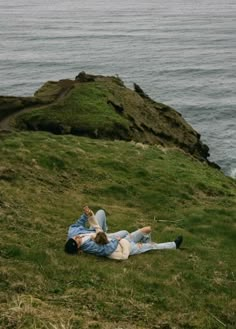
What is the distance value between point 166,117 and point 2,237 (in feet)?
98.3

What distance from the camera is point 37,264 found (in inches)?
564

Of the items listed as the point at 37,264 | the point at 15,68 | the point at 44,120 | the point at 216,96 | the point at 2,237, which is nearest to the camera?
the point at 37,264

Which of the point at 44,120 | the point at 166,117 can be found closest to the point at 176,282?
the point at 44,120

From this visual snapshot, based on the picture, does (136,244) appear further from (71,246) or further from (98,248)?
(71,246)

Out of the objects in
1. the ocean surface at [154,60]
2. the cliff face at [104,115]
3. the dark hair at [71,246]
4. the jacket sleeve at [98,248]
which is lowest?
the ocean surface at [154,60]

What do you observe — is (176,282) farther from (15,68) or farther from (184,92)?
(15,68)

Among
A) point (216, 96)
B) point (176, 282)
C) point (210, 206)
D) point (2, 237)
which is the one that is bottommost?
point (216, 96)

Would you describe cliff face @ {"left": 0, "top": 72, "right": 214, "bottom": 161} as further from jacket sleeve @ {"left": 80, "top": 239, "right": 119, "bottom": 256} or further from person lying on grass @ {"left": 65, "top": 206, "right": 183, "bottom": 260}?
jacket sleeve @ {"left": 80, "top": 239, "right": 119, "bottom": 256}

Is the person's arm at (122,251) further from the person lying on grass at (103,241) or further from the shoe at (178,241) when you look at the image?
the shoe at (178,241)

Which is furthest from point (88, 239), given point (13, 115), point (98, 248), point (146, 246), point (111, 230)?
point (13, 115)

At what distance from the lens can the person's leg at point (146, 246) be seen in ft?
54.2

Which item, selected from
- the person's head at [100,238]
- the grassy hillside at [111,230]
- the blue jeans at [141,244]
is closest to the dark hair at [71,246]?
the grassy hillside at [111,230]

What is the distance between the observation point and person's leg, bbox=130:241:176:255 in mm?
16531

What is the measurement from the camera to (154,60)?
332 ft
